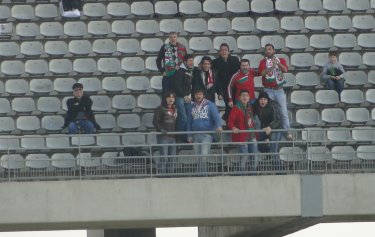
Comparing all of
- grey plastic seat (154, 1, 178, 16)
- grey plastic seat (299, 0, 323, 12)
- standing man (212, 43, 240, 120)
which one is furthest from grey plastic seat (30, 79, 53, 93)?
grey plastic seat (299, 0, 323, 12)

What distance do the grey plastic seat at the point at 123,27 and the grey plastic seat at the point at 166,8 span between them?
20.7 inches

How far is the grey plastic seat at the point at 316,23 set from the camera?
2216 centimetres

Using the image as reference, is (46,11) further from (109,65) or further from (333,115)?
(333,115)

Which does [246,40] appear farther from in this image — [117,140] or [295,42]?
[117,140]

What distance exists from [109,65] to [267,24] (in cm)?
261

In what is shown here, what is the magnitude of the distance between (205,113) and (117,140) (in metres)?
1.93

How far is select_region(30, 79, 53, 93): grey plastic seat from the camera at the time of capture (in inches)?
830

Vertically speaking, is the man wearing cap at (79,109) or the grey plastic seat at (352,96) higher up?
the grey plastic seat at (352,96)

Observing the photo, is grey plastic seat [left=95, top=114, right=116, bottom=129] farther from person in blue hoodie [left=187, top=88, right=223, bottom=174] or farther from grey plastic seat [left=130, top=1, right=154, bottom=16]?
grey plastic seat [left=130, top=1, right=154, bottom=16]

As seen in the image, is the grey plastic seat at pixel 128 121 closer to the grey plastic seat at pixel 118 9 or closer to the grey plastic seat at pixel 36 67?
the grey plastic seat at pixel 36 67

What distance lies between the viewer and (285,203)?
1858 centimetres

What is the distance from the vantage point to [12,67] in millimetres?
21328

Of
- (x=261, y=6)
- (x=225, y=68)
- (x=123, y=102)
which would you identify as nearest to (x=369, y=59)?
(x=261, y=6)

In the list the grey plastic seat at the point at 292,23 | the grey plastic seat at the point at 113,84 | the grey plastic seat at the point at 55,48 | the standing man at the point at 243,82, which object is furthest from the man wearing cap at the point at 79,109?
the grey plastic seat at the point at 292,23
